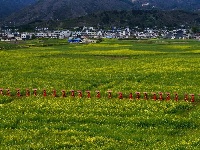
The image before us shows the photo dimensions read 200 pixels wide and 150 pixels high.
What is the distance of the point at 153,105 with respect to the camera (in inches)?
1252

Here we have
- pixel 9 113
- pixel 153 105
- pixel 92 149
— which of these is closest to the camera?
pixel 92 149

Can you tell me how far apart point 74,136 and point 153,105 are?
10.3 metres

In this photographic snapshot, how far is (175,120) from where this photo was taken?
→ 26.8 metres

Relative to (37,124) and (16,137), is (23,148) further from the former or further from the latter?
(37,124)

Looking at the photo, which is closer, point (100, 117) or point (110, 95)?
point (100, 117)

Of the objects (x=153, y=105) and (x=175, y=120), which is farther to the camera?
(x=153, y=105)

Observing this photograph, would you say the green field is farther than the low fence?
No

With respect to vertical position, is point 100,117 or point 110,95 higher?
point 100,117

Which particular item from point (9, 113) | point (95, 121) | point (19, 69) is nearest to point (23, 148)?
point (95, 121)

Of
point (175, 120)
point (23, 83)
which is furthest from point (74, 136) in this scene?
point (23, 83)

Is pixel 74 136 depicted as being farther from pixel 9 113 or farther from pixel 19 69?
pixel 19 69

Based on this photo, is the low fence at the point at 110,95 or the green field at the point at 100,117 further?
the low fence at the point at 110,95

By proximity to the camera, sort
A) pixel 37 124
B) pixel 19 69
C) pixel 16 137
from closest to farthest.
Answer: pixel 16 137 → pixel 37 124 → pixel 19 69

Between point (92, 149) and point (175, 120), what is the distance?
7.94 meters
